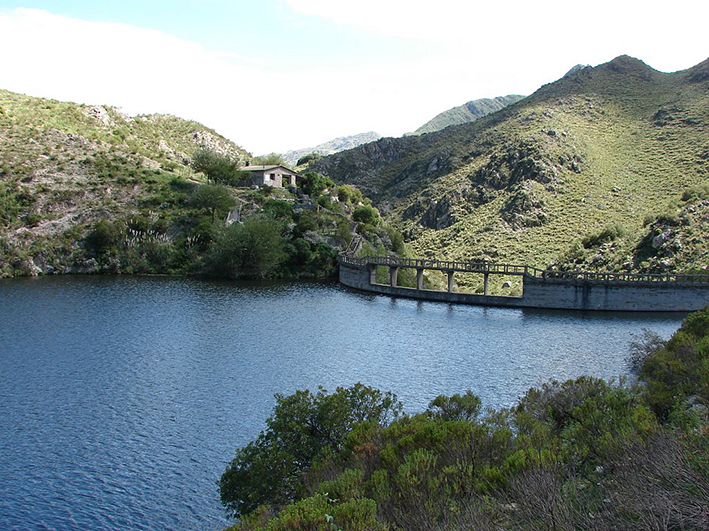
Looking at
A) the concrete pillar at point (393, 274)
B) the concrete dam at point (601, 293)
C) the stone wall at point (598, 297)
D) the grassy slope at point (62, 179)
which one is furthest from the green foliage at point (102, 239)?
the stone wall at point (598, 297)

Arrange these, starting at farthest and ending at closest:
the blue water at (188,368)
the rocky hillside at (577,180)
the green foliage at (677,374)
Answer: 1. the rocky hillside at (577,180)
2. the blue water at (188,368)
3. the green foliage at (677,374)

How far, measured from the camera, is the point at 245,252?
75250 millimetres

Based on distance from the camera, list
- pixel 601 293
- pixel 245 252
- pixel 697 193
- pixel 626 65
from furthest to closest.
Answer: pixel 626 65 → pixel 245 252 → pixel 697 193 → pixel 601 293

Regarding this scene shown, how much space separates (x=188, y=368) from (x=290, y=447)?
18.5 meters

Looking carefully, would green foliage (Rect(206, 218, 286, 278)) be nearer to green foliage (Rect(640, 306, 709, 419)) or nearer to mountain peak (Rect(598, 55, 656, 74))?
green foliage (Rect(640, 306, 709, 419))

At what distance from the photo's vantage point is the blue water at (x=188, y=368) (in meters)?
21.0

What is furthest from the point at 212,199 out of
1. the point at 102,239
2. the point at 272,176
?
the point at 272,176

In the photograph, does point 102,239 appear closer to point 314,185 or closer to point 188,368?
point 314,185

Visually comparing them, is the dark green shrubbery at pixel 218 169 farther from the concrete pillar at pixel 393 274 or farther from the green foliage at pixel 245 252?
the concrete pillar at pixel 393 274

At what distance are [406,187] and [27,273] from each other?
232ft

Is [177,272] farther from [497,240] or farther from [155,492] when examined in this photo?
[155,492]

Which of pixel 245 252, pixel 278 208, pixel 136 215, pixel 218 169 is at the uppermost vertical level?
pixel 218 169

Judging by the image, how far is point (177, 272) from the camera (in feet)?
253

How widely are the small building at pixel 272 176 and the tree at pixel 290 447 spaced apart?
273ft
